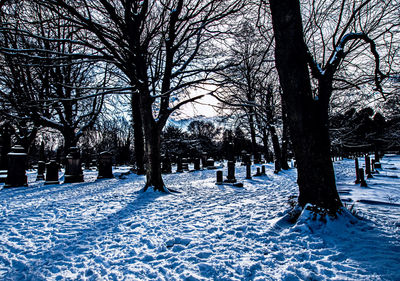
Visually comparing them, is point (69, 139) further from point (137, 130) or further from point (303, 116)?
point (303, 116)

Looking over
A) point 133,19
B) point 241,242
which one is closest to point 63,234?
point 241,242

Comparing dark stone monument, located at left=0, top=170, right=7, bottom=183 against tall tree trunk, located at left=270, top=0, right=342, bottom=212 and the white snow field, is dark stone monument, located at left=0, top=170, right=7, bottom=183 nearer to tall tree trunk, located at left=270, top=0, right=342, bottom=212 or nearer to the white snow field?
the white snow field

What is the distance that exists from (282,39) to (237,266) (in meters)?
3.70

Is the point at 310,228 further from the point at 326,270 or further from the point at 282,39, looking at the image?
the point at 282,39

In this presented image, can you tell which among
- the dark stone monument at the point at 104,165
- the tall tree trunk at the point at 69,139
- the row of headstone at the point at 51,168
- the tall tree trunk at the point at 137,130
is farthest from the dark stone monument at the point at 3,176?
the tall tree trunk at the point at 137,130

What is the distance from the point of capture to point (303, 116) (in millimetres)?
3424

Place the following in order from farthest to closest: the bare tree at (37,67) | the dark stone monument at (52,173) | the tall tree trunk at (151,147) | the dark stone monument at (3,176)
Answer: the dark stone monument at (3,176)
the dark stone monument at (52,173)
the tall tree trunk at (151,147)
the bare tree at (37,67)

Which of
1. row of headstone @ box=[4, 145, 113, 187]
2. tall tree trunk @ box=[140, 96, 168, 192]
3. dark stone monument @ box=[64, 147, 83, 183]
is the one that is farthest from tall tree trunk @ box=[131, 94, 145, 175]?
tall tree trunk @ box=[140, 96, 168, 192]

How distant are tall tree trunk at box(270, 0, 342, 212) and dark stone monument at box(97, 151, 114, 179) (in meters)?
13.7

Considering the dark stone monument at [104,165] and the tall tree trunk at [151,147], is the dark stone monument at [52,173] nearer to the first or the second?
the dark stone monument at [104,165]

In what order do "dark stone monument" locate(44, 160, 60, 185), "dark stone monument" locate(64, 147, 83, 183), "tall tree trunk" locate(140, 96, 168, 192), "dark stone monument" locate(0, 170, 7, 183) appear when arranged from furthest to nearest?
"dark stone monument" locate(0, 170, 7, 183) < "dark stone monument" locate(64, 147, 83, 183) < "dark stone monument" locate(44, 160, 60, 185) < "tall tree trunk" locate(140, 96, 168, 192)

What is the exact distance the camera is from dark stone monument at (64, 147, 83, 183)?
12461mm

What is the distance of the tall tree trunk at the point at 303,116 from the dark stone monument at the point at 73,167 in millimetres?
13343

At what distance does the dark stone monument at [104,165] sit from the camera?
1422 centimetres
